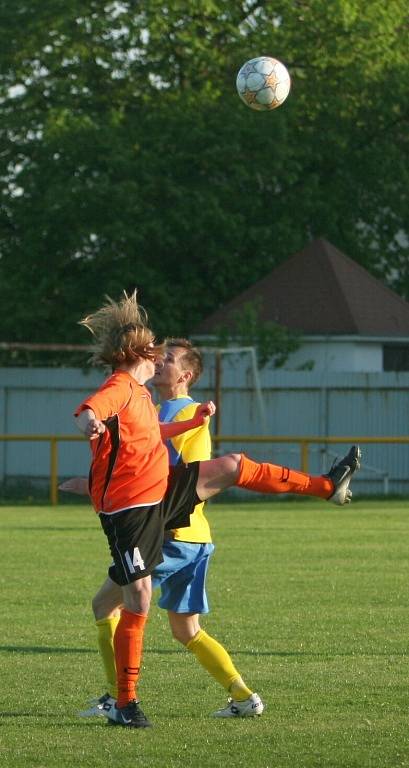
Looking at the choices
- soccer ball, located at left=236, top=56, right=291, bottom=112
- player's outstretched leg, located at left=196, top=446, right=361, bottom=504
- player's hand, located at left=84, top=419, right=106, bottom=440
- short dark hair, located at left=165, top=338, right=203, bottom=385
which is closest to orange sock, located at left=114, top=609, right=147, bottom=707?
player's outstretched leg, located at left=196, top=446, right=361, bottom=504

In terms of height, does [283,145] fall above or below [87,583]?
above

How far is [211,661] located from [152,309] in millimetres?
29774

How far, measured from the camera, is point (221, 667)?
22.3ft

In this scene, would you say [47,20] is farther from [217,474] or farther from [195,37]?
[217,474]

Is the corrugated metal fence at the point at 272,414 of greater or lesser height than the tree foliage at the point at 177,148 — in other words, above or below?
below

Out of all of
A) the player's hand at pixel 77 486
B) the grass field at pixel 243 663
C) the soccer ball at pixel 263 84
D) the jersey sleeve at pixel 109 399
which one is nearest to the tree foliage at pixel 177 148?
the soccer ball at pixel 263 84

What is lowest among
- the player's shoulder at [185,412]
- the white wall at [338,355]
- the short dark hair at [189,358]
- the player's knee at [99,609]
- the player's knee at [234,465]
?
the player's knee at [99,609]

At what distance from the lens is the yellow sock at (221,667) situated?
22.2 ft

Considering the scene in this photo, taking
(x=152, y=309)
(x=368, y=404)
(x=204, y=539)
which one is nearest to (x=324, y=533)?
(x=368, y=404)

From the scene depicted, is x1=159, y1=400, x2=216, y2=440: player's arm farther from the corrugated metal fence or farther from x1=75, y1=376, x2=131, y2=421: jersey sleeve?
the corrugated metal fence

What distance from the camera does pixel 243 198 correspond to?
3688 cm

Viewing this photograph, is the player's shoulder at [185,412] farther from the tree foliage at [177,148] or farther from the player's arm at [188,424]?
the tree foliage at [177,148]

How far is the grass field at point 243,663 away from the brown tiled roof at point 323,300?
15.6 m

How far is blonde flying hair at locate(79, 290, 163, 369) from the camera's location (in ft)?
22.1
